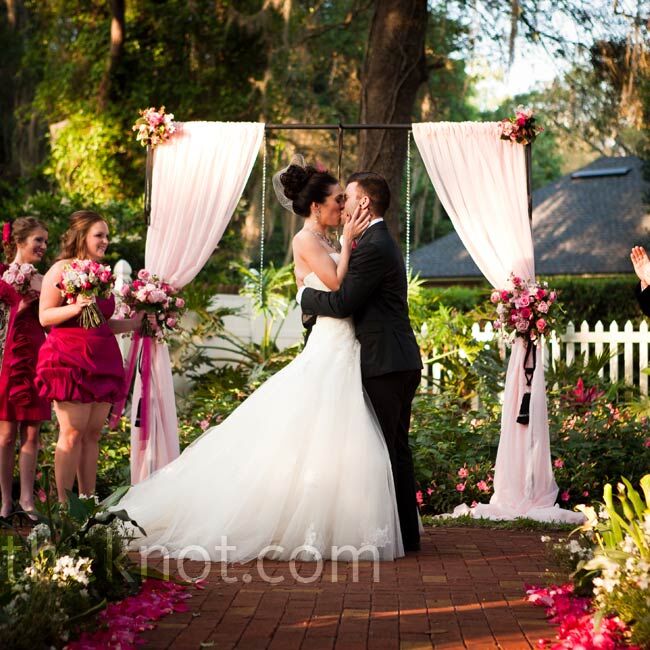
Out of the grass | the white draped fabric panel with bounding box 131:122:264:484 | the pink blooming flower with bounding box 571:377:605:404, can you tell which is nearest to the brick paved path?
the grass

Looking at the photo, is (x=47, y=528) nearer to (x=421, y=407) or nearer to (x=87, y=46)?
(x=421, y=407)

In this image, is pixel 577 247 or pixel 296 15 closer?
pixel 296 15

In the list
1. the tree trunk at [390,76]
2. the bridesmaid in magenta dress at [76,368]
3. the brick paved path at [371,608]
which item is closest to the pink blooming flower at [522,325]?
the brick paved path at [371,608]

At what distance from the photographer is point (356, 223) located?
5426 millimetres

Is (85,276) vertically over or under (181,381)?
over

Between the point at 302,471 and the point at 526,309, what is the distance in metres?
2.22

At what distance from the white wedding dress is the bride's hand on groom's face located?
50cm

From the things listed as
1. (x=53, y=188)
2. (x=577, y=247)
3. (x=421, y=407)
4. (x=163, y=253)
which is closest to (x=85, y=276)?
(x=163, y=253)

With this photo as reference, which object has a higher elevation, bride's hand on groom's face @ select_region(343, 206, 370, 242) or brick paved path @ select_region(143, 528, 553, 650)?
bride's hand on groom's face @ select_region(343, 206, 370, 242)

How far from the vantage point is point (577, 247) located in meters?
22.2

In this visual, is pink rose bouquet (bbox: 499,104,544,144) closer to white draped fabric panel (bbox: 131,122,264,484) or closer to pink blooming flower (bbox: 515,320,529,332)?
pink blooming flower (bbox: 515,320,529,332)

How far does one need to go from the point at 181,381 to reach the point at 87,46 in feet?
30.2

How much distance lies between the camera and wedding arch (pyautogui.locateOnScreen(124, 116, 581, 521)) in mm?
6863

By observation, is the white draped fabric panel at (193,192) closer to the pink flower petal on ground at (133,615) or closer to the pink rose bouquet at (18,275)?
the pink rose bouquet at (18,275)
